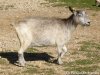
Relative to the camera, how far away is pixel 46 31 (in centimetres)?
1656

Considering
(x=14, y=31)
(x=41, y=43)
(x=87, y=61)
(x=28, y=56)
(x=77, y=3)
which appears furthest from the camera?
(x=77, y=3)

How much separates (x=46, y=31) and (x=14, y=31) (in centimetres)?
799

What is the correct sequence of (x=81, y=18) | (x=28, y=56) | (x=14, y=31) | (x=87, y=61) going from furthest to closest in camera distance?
1. (x=14, y=31)
2. (x=28, y=56)
3. (x=87, y=61)
4. (x=81, y=18)

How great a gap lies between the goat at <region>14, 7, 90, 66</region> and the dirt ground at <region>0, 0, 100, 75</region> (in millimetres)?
783

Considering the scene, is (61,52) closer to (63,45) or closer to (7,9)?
(63,45)

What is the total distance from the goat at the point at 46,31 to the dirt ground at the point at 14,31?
0.78 meters

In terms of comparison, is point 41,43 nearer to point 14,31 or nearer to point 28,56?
point 28,56

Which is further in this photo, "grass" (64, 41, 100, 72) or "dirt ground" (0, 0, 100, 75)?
"dirt ground" (0, 0, 100, 75)

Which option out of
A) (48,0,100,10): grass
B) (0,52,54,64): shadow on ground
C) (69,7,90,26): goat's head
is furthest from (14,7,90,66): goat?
(48,0,100,10): grass

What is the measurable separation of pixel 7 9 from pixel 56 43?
17401 millimetres

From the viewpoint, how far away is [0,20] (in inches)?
1111

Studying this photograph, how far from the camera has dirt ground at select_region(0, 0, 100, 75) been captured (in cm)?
1659

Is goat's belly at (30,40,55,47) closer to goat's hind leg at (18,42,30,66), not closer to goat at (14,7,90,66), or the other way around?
goat at (14,7,90,66)

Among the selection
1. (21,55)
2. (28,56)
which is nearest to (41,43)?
(21,55)
